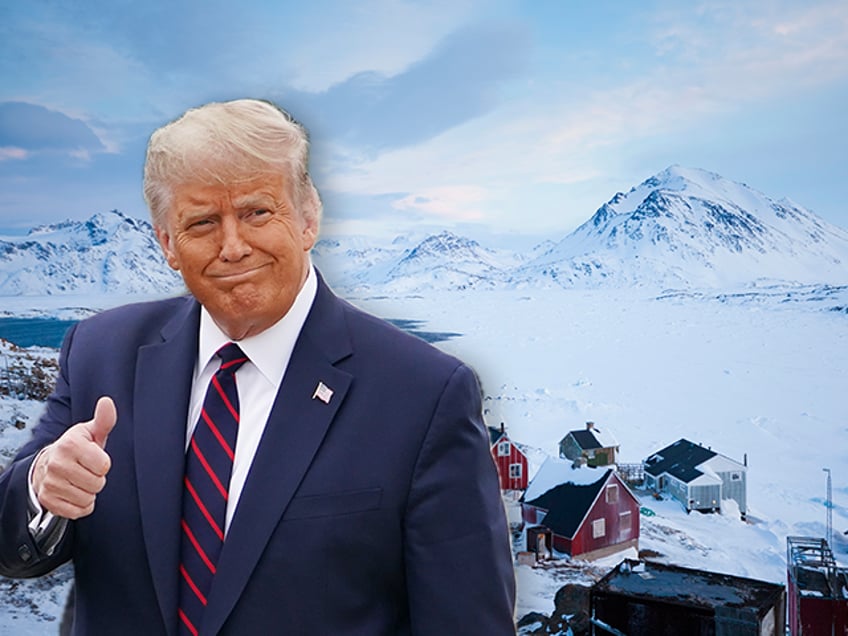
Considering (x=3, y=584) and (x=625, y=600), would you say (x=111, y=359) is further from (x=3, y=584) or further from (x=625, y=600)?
(x=3, y=584)

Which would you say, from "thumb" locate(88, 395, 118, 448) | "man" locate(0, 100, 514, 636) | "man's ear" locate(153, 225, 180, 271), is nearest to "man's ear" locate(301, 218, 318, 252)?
"man" locate(0, 100, 514, 636)

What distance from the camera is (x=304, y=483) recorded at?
80cm

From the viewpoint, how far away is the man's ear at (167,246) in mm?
806

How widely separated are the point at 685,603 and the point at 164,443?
2.48 meters

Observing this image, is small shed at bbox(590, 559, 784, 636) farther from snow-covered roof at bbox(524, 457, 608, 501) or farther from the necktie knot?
the necktie knot

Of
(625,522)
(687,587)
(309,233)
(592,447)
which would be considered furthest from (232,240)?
(592,447)

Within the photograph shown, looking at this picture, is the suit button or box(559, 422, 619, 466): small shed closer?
the suit button

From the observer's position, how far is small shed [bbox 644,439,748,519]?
455 cm

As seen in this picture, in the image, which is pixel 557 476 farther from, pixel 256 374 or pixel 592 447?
pixel 256 374

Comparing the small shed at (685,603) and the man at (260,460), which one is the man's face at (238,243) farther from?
the small shed at (685,603)

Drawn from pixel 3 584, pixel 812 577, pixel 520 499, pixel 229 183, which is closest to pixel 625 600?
pixel 812 577

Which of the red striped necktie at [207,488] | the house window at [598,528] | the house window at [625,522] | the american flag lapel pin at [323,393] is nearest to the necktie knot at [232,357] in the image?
the red striped necktie at [207,488]

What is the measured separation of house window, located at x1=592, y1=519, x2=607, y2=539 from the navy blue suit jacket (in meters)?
3.91

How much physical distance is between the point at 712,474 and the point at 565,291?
6.09ft
